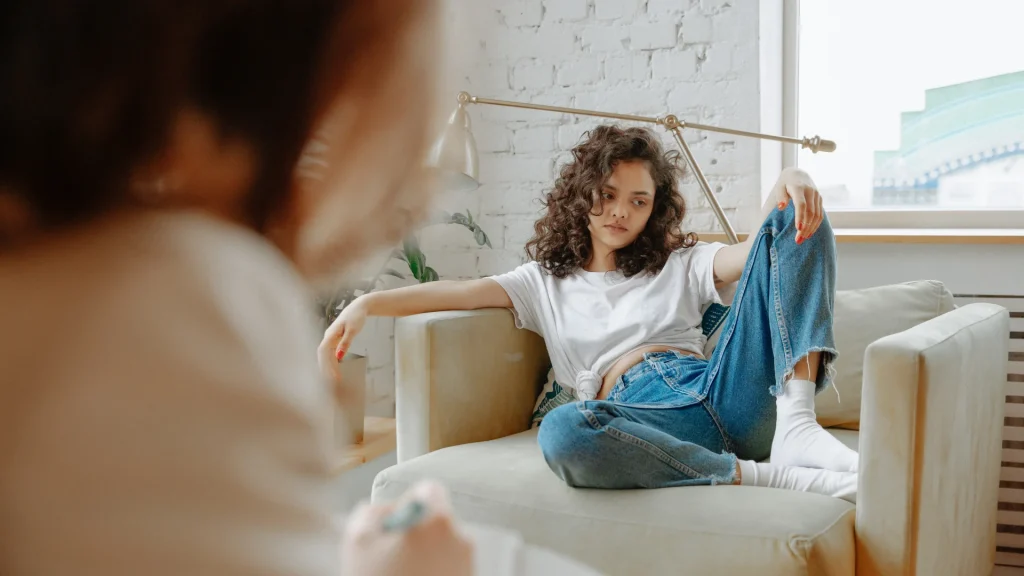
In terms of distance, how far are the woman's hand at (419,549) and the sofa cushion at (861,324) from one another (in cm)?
163

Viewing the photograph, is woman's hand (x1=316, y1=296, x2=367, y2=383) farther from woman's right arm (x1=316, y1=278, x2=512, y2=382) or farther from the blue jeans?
the blue jeans

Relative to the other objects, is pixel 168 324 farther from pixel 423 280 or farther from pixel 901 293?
pixel 423 280

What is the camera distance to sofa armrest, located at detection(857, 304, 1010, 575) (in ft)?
4.05

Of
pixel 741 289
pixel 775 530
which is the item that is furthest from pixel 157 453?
pixel 741 289

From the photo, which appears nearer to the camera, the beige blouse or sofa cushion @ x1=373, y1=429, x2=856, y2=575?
the beige blouse

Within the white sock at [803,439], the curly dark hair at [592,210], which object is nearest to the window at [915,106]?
the curly dark hair at [592,210]

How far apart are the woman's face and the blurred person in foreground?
167 centimetres

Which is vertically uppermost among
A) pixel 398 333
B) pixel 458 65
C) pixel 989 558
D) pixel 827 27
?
pixel 827 27

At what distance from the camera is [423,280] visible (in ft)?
7.78

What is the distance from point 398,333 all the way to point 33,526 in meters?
1.52

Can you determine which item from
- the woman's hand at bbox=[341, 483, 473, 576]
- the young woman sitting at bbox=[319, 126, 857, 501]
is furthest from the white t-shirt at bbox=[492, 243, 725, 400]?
the woman's hand at bbox=[341, 483, 473, 576]

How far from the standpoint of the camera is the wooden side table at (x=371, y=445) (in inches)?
77.2

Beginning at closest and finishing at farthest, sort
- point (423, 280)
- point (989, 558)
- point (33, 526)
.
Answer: point (33, 526) < point (989, 558) < point (423, 280)

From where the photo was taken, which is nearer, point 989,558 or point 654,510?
point 654,510
